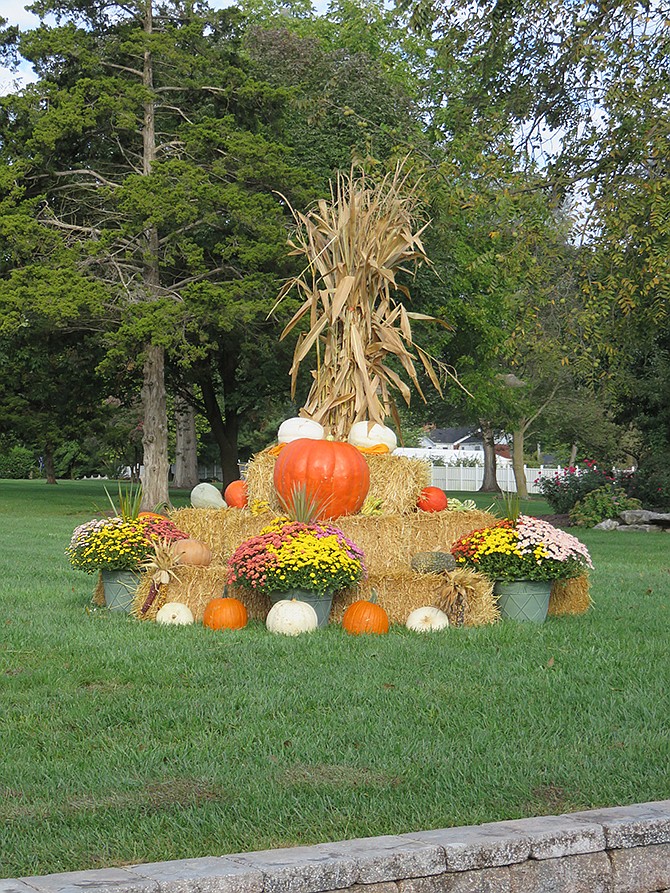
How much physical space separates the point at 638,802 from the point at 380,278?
7.30 meters

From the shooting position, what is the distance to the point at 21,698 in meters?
6.18

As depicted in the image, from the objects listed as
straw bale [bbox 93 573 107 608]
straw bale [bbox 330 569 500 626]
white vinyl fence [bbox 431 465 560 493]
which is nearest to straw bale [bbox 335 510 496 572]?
straw bale [bbox 330 569 500 626]

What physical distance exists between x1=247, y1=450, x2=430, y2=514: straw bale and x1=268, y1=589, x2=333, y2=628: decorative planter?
1485 mm

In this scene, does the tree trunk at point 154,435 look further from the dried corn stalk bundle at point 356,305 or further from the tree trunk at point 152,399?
the dried corn stalk bundle at point 356,305

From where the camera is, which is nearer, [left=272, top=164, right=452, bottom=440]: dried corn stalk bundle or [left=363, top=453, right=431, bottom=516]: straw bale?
[left=363, top=453, right=431, bottom=516]: straw bale

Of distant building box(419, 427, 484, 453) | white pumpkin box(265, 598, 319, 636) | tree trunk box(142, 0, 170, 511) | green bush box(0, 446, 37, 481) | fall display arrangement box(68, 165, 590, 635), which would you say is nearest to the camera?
white pumpkin box(265, 598, 319, 636)

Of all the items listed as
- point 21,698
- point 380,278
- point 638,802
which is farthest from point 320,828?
point 380,278

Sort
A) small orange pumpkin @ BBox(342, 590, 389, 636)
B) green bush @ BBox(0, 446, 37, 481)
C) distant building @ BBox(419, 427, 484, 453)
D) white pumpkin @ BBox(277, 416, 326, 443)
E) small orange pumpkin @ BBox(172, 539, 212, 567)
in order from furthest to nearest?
distant building @ BBox(419, 427, 484, 453) < green bush @ BBox(0, 446, 37, 481) < white pumpkin @ BBox(277, 416, 326, 443) < small orange pumpkin @ BBox(172, 539, 212, 567) < small orange pumpkin @ BBox(342, 590, 389, 636)

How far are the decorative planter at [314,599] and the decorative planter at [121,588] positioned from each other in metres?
1.41

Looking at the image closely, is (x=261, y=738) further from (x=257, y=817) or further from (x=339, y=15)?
(x=339, y=15)

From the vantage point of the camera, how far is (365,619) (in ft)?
27.9

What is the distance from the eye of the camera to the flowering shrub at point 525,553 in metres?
9.09

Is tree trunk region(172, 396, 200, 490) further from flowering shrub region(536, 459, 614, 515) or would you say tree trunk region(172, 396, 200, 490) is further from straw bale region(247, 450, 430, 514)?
straw bale region(247, 450, 430, 514)

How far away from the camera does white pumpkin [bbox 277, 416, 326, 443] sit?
10164 millimetres
